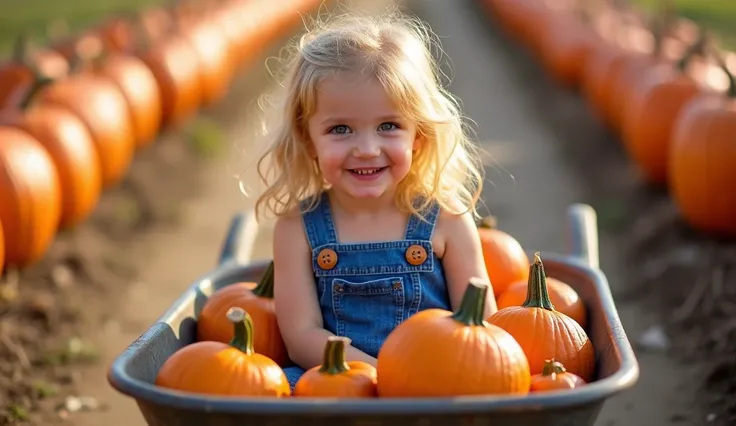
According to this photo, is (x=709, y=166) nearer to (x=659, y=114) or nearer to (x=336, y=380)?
(x=659, y=114)

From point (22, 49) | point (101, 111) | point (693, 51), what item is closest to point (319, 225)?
point (101, 111)

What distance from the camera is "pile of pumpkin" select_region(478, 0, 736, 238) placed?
6668mm

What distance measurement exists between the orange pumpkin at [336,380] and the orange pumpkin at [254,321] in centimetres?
79

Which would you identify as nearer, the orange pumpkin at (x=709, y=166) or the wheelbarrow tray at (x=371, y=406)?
the wheelbarrow tray at (x=371, y=406)

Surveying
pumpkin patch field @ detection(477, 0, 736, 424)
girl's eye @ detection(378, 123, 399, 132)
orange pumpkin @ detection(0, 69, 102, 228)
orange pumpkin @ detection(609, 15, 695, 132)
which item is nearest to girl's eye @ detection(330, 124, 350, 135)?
girl's eye @ detection(378, 123, 399, 132)

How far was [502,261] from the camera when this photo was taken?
4.00 meters

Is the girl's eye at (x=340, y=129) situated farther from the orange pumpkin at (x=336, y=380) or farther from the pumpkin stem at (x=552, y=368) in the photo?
the pumpkin stem at (x=552, y=368)

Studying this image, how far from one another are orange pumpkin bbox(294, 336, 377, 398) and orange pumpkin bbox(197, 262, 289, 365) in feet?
2.59

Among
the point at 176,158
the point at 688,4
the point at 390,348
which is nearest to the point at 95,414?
the point at 390,348

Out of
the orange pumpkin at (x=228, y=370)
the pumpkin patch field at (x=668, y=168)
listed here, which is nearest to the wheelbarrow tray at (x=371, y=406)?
the orange pumpkin at (x=228, y=370)

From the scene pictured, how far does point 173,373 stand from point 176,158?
24.0 ft

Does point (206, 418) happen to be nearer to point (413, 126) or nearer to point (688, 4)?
point (413, 126)

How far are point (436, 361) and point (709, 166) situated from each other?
4405 millimetres

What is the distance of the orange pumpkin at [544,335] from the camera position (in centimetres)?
325
